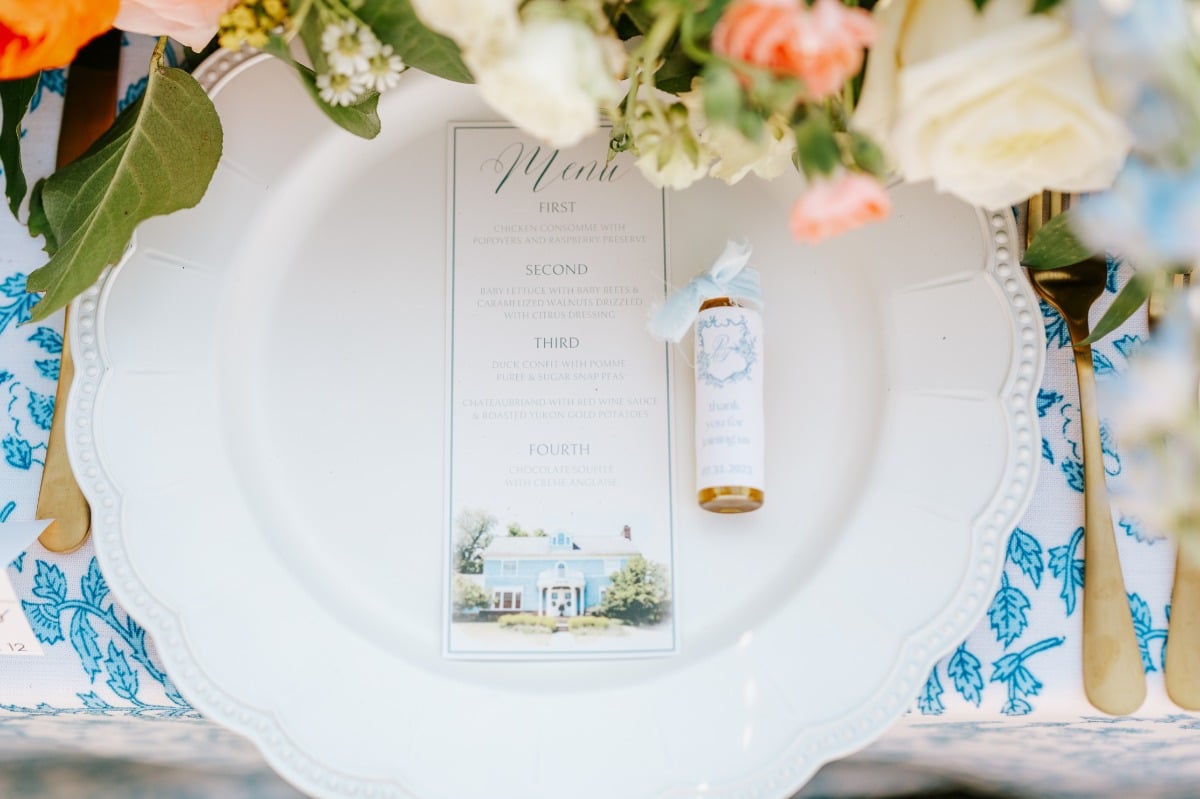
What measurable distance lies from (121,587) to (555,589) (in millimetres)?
299

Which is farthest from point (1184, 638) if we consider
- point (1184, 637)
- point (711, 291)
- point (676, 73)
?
→ point (676, 73)

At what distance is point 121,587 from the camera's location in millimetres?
633

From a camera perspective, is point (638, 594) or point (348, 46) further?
point (638, 594)

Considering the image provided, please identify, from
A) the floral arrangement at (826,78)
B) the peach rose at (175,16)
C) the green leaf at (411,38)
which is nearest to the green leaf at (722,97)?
the floral arrangement at (826,78)

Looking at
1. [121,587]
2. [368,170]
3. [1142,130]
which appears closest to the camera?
[1142,130]

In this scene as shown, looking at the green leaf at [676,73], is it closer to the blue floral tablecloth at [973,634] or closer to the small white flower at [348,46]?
the small white flower at [348,46]

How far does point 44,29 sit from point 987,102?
19.2 inches

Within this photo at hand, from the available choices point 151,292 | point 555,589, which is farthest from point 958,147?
point 151,292

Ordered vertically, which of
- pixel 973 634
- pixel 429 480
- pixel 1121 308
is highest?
pixel 1121 308

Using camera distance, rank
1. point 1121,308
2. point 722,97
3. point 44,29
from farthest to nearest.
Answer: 1. point 1121,308
2. point 44,29
3. point 722,97

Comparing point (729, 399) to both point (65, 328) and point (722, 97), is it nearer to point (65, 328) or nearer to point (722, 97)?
point (722, 97)

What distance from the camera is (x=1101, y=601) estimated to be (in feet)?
2.14

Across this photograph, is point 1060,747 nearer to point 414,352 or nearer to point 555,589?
point 555,589

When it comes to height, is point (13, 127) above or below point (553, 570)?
above
